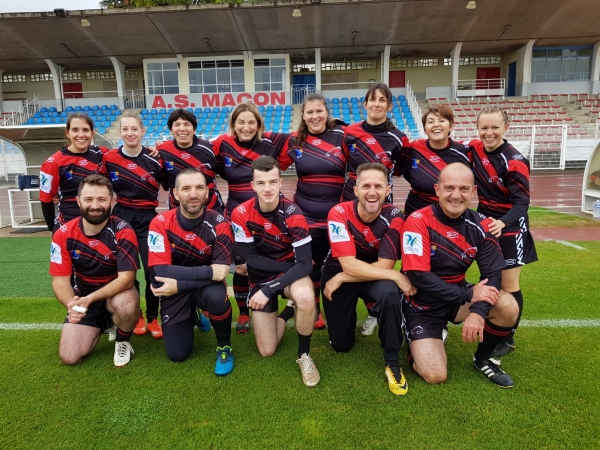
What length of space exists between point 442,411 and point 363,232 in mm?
1276

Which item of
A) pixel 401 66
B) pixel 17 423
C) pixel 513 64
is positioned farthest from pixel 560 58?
pixel 17 423

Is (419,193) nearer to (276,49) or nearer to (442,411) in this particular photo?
(442,411)

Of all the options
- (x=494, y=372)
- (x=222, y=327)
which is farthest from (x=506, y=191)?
(x=222, y=327)

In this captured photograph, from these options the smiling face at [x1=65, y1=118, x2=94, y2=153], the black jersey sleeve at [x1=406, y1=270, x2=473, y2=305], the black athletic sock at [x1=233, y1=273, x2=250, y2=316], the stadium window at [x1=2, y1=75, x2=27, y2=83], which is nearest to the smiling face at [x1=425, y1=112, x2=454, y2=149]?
the black jersey sleeve at [x1=406, y1=270, x2=473, y2=305]

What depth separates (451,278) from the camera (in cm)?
295

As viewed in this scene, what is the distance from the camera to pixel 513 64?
25953 millimetres

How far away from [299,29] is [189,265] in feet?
70.3

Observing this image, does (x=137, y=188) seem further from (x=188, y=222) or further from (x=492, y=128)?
(x=492, y=128)

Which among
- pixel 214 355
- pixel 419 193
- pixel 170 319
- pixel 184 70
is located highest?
pixel 184 70

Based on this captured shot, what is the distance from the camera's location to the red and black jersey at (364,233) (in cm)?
307

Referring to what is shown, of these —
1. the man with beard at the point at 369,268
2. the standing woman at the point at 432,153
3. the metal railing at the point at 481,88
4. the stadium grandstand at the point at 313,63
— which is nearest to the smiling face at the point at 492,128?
the standing woman at the point at 432,153

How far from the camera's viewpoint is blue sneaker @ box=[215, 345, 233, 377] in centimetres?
302

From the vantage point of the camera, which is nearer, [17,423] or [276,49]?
[17,423]

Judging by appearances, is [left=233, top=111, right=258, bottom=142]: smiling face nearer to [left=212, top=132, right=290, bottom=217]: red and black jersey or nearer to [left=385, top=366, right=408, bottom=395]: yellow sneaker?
[left=212, top=132, right=290, bottom=217]: red and black jersey
